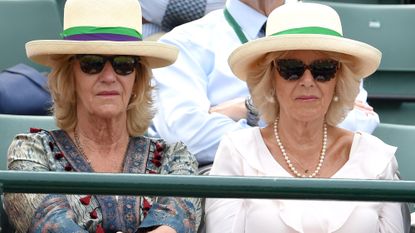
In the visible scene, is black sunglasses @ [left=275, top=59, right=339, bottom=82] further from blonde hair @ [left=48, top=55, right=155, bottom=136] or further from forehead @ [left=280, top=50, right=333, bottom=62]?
blonde hair @ [left=48, top=55, right=155, bottom=136]

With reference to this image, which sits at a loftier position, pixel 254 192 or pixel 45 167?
pixel 254 192

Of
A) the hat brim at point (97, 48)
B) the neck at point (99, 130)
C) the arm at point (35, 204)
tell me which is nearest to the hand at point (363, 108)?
the hat brim at point (97, 48)

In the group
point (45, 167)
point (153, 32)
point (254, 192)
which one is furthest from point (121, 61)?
point (153, 32)

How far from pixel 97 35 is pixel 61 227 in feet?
2.20

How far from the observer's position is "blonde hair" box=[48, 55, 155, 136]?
3857 mm

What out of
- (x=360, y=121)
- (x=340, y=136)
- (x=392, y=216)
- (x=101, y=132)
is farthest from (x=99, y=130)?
(x=360, y=121)

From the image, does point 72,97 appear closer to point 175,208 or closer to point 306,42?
point 175,208

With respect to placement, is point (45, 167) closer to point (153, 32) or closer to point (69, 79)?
point (69, 79)

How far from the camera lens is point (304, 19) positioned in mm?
3863

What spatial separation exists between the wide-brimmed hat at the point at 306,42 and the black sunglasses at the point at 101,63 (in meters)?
0.34

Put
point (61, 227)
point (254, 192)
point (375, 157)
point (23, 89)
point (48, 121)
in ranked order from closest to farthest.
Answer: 1. point (254, 192)
2. point (61, 227)
3. point (375, 157)
4. point (48, 121)
5. point (23, 89)

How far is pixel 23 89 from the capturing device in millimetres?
4664

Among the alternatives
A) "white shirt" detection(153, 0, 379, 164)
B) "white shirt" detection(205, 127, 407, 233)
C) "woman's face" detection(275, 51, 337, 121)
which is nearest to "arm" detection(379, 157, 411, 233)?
"white shirt" detection(205, 127, 407, 233)

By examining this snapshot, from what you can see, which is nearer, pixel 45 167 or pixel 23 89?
pixel 45 167
